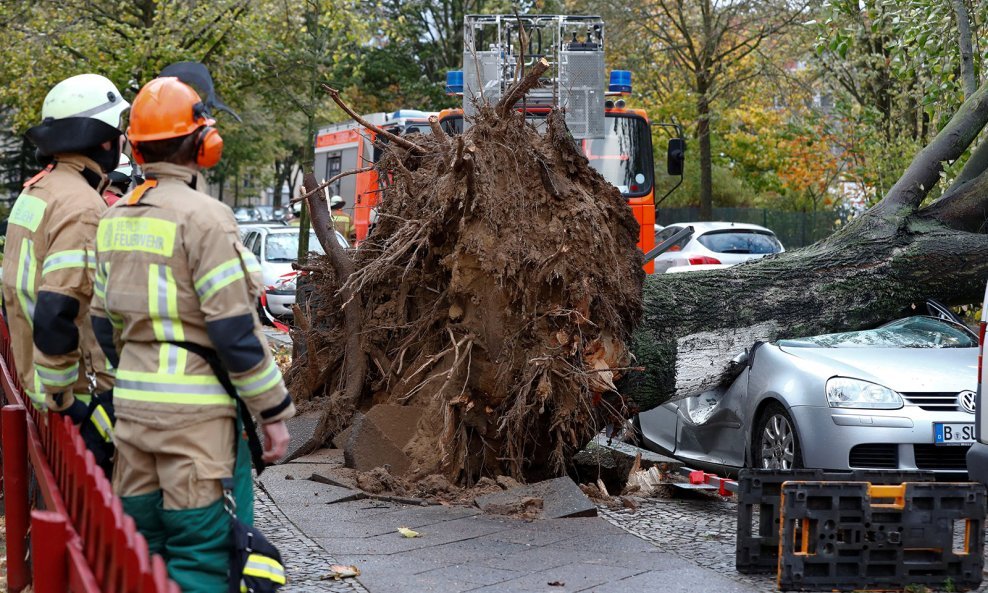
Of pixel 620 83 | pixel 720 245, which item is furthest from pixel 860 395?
pixel 720 245

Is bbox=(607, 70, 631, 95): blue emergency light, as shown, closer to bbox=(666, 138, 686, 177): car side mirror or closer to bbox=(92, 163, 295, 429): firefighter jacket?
bbox=(666, 138, 686, 177): car side mirror

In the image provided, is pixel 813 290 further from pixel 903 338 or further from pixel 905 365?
pixel 905 365

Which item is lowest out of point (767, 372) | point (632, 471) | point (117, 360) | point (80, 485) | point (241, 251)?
point (632, 471)

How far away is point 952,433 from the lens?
21.4ft

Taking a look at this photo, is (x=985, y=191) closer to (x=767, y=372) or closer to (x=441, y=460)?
(x=767, y=372)

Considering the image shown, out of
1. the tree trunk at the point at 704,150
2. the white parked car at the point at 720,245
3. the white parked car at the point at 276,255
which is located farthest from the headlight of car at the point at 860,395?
the tree trunk at the point at 704,150

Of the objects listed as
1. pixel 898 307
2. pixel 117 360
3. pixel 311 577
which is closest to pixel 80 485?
pixel 117 360

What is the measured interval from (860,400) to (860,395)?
0.03 meters

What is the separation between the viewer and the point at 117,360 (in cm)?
390

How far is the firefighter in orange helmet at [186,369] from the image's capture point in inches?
137

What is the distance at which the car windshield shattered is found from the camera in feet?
24.1

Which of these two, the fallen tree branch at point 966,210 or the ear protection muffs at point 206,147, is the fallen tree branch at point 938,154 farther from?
the ear protection muffs at point 206,147

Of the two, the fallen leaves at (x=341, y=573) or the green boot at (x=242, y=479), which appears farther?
the fallen leaves at (x=341, y=573)

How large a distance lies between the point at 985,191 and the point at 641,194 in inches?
248
